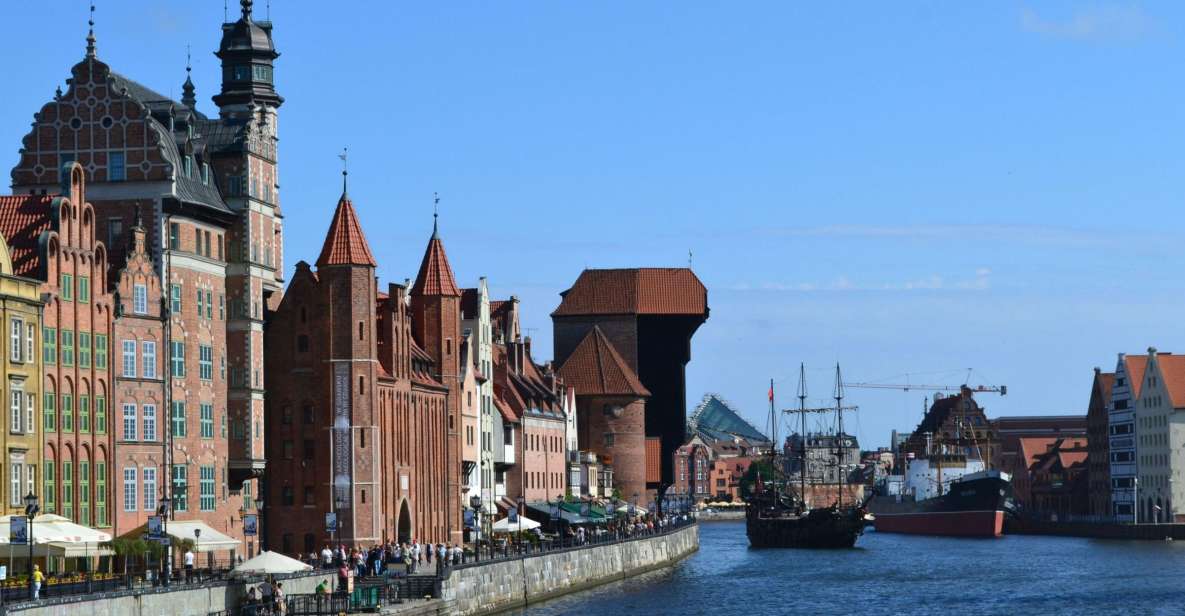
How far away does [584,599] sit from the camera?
99188 mm

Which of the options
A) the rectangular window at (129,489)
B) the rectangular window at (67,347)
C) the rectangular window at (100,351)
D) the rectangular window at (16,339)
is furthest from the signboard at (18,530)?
the rectangular window at (129,489)

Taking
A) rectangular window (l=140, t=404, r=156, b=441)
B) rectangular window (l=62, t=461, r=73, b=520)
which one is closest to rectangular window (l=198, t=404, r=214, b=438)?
rectangular window (l=140, t=404, r=156, b=441)

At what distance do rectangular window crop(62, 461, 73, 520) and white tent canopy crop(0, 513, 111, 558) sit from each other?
7051 millimetres

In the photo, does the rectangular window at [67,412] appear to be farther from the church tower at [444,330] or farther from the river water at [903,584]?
the church tower at [444,330]

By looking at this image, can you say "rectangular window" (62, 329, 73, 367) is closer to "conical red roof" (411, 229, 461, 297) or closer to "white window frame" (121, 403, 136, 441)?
"white window frame" (121, 403, 136, 441)

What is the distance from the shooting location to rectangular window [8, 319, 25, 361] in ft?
240

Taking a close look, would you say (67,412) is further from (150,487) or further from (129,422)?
(150,487)

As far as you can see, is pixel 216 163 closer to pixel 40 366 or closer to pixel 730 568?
pixel 40 366

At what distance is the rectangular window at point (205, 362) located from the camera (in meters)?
88.2

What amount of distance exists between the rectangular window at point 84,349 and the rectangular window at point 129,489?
198 inches

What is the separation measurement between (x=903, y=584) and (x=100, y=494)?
5305 centimetres

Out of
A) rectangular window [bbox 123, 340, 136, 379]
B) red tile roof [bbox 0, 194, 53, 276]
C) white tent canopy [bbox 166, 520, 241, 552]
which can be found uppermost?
red tile roof [bbox 0, 194, 53, 276]

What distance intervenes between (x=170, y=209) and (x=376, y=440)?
58.6 feet

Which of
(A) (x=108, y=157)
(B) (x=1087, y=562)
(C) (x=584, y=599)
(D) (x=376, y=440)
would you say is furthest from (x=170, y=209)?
(B) (x=1087, y=562)
